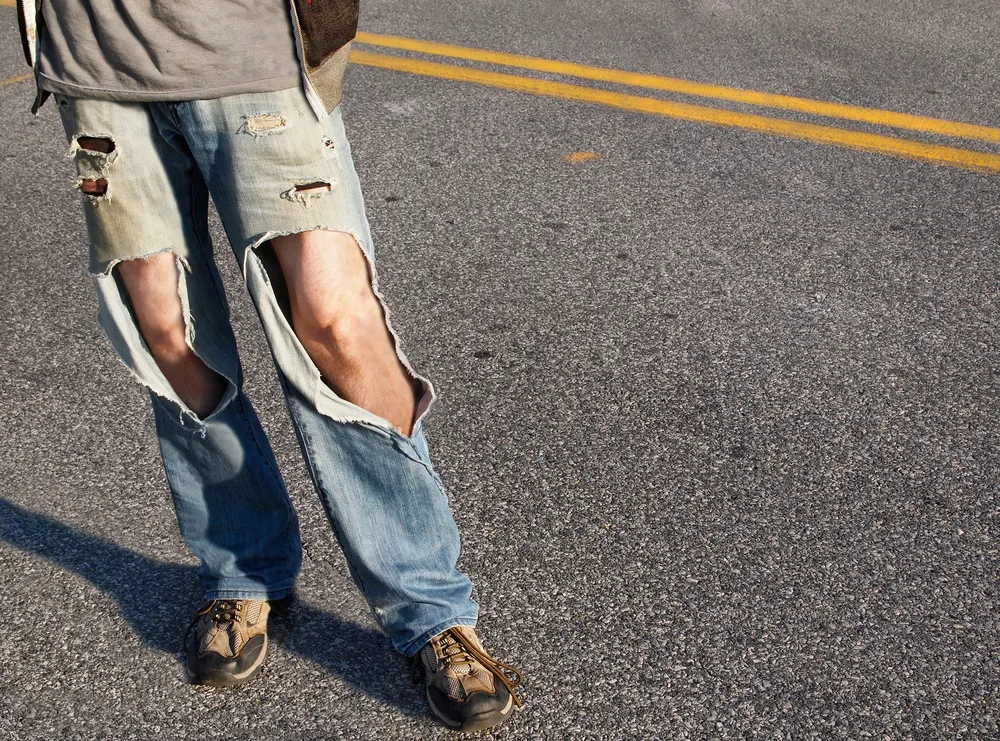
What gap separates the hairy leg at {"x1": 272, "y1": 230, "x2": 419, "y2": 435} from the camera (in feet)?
5.79

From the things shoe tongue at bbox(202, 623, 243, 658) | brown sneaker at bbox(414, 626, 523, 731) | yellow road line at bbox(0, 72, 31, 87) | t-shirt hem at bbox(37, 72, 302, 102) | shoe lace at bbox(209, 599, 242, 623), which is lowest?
yellow road line at bbox(0, 72, 31, 87)

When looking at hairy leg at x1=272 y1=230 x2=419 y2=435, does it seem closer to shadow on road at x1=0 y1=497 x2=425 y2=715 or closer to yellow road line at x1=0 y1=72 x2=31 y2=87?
shadow on road at x1=0 y1=497 x2=425 y2=715

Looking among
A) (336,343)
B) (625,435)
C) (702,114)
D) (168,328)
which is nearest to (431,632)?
(336,343)

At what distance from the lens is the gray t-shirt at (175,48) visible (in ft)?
5.55

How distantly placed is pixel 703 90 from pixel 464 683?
12.5 feet

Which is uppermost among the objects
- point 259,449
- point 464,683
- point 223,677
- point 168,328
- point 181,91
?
point 181,91

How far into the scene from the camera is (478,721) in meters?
2.00

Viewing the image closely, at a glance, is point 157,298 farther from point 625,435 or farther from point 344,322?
point 625,435

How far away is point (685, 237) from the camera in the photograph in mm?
3873

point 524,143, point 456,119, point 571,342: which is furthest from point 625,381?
point 456,119

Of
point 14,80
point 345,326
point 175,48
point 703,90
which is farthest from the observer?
point 14,80

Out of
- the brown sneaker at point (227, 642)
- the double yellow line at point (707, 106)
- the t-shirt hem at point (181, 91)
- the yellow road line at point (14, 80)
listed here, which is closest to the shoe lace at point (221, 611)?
the brown sneaker at point (227, 642)

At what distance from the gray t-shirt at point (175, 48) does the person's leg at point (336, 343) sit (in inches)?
1.3

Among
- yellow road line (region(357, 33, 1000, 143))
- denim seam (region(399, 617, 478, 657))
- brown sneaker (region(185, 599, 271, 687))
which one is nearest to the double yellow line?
yellow road line (region(357, 33, 1000, 143))
